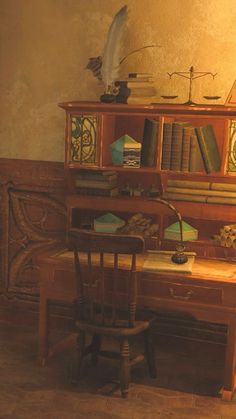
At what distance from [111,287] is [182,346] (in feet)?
3.04

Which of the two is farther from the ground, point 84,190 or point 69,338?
point 84,190

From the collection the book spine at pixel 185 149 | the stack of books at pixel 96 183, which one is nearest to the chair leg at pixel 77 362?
the stack of books at pixel 96 183

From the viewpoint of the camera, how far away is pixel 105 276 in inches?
161

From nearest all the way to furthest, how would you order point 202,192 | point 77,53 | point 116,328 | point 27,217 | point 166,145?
1. point 116,328
2. point 166,145
3. point 202,192
4. point 77,53
5. point 27,217

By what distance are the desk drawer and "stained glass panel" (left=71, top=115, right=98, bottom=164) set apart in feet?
3.00

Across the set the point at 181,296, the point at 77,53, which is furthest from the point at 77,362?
the point at 77,53

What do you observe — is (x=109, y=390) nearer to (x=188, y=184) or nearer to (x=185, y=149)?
(x=188, y=184)

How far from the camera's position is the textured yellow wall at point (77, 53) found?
4.36 m

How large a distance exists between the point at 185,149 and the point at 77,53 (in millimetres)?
1173

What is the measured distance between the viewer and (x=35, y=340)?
475 cm

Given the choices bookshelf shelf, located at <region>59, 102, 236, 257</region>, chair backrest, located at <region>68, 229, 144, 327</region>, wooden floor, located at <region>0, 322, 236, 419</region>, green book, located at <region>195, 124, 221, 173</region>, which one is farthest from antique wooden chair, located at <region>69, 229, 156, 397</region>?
green book, located at <region>195, 124, 221, 173</region>

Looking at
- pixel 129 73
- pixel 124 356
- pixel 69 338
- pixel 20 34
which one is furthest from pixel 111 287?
pixel 20 34

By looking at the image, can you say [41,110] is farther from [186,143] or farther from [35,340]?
[35,340]

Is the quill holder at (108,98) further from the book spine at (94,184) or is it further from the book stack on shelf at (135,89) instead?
the book spine at (94,184)
